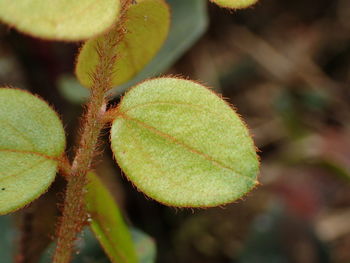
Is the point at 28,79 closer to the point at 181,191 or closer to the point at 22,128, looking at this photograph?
the point at 22,128

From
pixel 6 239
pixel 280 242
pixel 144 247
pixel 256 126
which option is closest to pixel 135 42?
pixel 144 247

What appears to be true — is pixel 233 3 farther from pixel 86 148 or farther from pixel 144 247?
pixel 144 247

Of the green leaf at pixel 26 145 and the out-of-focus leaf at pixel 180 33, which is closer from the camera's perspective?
the green leaf at pixel 26 145

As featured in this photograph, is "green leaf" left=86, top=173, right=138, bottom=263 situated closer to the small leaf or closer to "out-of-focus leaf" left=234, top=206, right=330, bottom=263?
the small leaf

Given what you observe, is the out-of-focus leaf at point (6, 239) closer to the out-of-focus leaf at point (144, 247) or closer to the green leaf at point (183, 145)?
the out-of-focus leaf at point (144, 247)

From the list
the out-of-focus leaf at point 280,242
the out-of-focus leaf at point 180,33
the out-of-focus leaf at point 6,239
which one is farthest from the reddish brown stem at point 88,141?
the out-of-focus leaf at point 280,242

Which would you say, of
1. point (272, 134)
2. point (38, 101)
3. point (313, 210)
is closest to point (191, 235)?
point (313, 210)
